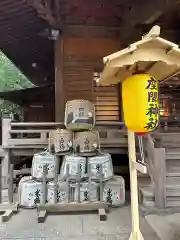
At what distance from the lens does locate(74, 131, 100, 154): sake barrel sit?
604 centimetres

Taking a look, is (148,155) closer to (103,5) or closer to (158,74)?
(158,74)

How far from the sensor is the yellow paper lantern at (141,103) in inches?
120

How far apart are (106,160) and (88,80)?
314 cm

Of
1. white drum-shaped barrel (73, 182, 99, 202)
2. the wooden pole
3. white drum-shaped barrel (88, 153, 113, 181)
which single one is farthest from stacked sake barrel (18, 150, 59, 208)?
the wooden pole

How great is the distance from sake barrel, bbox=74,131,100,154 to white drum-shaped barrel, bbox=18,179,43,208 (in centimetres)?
118

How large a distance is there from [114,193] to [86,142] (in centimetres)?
128

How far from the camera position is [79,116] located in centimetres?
624

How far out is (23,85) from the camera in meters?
24.9

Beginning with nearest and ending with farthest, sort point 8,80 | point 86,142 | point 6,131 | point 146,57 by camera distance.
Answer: point 146,57, point 86,142, point 6,131, point 8,80

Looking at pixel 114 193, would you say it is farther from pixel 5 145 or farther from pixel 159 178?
pixel 5 145

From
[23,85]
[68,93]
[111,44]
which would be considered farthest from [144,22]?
[23,85]

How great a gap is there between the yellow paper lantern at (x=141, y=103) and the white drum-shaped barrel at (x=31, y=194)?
3225mm

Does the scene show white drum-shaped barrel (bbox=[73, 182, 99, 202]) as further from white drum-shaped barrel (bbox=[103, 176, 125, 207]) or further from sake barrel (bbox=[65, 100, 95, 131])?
sake barrel (bbox=[65, 100, 95, 131])

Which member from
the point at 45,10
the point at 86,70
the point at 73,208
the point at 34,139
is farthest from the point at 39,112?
the point at 73,208
